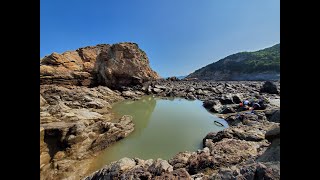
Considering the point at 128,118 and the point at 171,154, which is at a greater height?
the point at 128,118

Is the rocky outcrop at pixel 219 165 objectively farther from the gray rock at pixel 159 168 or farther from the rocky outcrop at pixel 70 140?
the rocky outcrop at pixel 70 140

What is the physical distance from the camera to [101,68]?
3728 cm

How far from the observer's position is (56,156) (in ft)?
28.0

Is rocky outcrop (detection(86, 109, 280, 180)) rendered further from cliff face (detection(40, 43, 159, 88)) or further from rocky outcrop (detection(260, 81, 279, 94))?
cliff face (detection(40, 43, 159, 88))

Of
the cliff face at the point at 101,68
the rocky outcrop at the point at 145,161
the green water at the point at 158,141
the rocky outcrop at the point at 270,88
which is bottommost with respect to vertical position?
the green water at the point at 158,141

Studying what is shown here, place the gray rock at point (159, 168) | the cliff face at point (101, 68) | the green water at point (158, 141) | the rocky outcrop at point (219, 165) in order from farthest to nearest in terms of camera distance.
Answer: the cliff face at point (101, 68), the green water at point (158, 141), the gray rock at point (159, 168), the rocky outcrop at point (219, 165)

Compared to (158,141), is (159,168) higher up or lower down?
higher up

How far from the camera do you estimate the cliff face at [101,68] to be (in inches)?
1291

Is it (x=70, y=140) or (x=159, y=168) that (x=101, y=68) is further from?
(x=159, y=168)

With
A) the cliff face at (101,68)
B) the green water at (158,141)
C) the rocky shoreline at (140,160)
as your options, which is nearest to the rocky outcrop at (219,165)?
the rocky shoreline at (140,160)

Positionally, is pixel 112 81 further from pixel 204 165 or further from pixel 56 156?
pixel 204 165

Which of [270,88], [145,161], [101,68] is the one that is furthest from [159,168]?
[101,68]
